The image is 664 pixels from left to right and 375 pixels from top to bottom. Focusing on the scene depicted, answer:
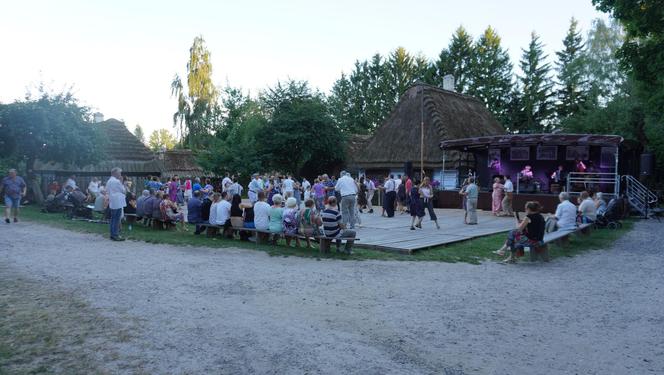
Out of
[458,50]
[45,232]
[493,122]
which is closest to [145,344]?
[45,232]

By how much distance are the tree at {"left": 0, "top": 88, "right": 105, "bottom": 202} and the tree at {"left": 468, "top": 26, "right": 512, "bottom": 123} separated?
36.8 meters

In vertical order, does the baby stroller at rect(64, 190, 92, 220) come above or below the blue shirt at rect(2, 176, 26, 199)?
below

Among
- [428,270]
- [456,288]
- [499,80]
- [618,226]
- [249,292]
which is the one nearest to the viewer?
[249,292]

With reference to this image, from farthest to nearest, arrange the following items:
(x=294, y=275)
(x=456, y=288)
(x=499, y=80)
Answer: (x=499, y=80), (x=294, y=275), (x=456, y=288)

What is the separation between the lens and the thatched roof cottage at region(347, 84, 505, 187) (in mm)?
29000

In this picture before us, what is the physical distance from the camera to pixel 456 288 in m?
7.03

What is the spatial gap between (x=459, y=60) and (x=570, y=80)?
1043 centimetres

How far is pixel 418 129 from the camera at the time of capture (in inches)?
1211

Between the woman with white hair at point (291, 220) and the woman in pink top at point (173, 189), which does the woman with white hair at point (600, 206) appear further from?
the woman in pink top at point (173, 189)

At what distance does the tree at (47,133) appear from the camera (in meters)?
19.7

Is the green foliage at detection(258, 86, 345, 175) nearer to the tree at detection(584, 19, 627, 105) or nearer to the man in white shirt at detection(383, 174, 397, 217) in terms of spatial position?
the man in white shirt at detection(383, 174, 397, 217)

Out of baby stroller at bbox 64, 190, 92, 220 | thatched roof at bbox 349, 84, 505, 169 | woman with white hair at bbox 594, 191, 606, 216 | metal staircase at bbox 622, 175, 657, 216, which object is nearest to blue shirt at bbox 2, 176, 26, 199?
baby stroller at bbox 64, 190, 92, 220

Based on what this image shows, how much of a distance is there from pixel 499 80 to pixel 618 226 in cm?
3468

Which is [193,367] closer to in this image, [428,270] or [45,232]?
[428,270]
